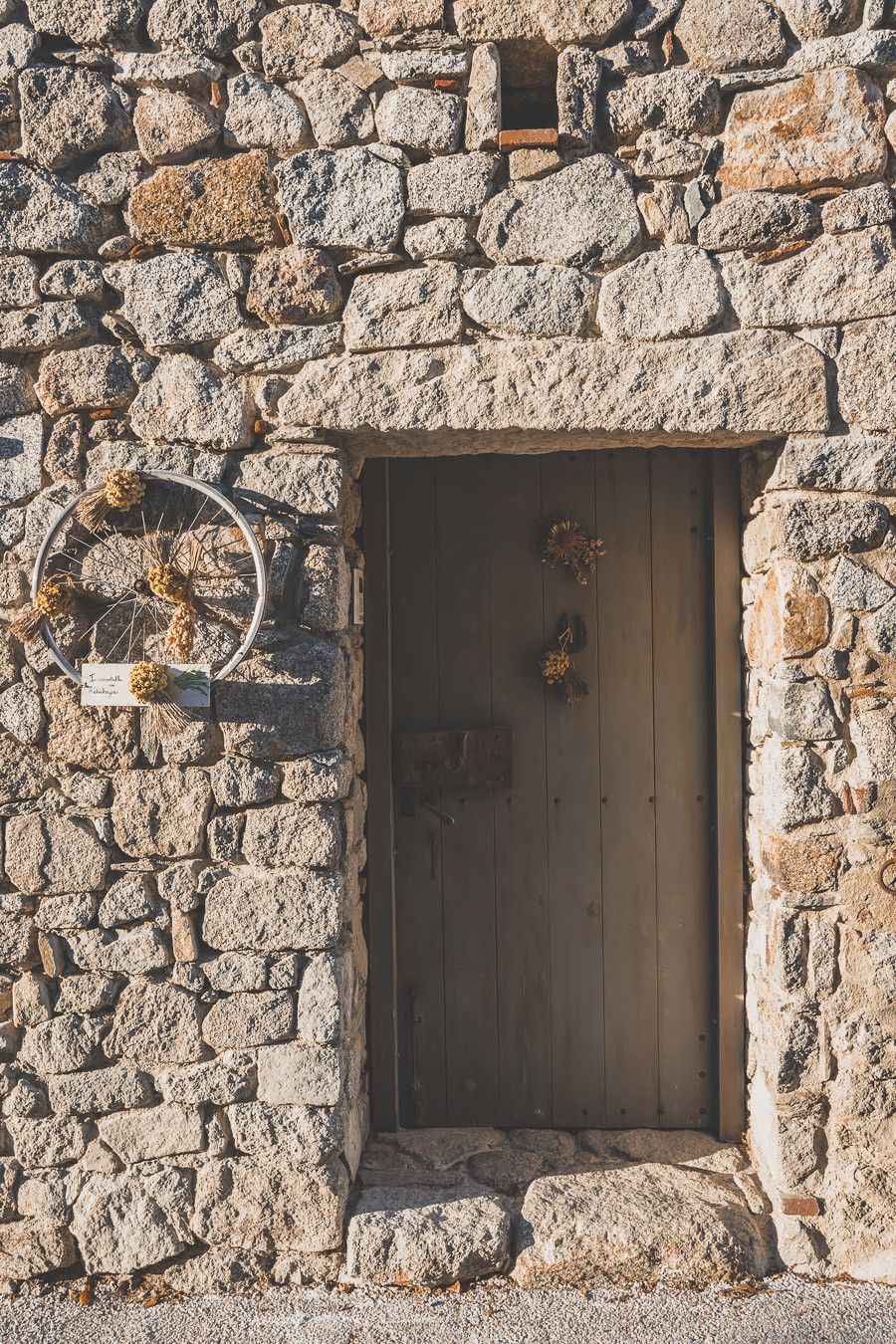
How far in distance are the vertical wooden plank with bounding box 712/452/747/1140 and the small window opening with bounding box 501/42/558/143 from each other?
1.01 metres

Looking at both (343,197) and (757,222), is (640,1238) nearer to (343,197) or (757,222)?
(757,222)

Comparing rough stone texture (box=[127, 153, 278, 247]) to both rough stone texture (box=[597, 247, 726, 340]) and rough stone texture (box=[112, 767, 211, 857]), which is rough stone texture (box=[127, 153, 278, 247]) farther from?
rough stone texture (box=[112, 767, 211, 857])

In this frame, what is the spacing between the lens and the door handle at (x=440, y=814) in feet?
9.46

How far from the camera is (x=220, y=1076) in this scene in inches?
92.6

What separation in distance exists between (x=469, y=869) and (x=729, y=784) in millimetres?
811

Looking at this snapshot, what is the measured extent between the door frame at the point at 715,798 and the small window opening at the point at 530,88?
0.96m

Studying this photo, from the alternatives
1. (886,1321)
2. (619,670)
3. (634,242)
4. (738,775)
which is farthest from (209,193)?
(886,1321)

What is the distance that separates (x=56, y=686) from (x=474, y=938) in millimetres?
1411

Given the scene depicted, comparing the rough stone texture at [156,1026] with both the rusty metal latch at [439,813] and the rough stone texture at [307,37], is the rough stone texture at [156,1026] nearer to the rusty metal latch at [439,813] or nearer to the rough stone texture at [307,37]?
the rusty metal latch at [439,813]

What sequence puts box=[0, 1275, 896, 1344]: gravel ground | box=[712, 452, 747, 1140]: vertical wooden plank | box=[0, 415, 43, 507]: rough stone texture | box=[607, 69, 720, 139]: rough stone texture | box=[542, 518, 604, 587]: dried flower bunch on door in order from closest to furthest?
box=[0, 1275, 896, 1344]: gravel ground → box=[607, 69, 720, 139]: rough stone texture → box=[0, 415, 43, 507]: rough stone texture → box=[712, 452, 747, 1140]: vertical wooden plank → box=[542, 518, 604, 587]: dried flower bunch on door

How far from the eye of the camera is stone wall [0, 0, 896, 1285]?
2295mm

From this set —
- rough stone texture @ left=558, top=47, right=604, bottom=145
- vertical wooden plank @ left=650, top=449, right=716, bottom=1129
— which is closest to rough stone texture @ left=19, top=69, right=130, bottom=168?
rough stone texture @ left=558, top=47, right=604, bottom=145

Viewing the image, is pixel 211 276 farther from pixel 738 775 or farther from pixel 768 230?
pixel 738 775

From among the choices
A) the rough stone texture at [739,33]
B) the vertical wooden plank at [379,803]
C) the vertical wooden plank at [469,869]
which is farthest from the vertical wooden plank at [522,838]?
the rough stone texture at [739,33]
